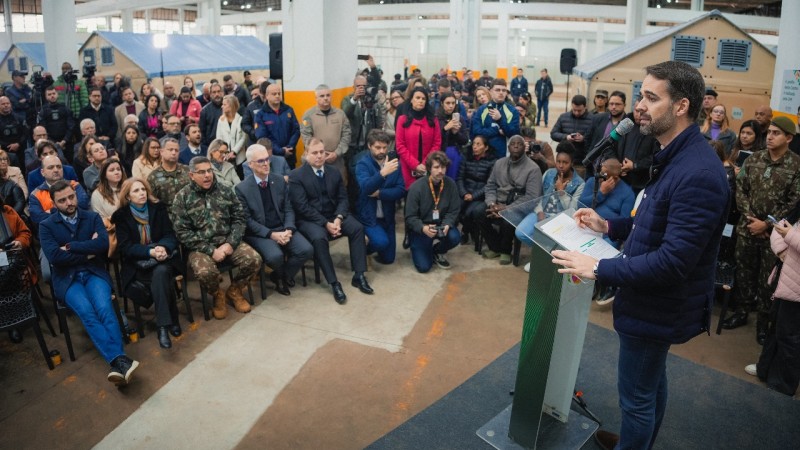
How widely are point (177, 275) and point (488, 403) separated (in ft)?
8.06

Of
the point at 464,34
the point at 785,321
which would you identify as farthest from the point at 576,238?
the point at 464,34

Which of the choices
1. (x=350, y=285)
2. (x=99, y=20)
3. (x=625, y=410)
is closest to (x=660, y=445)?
(x=625, y=410)

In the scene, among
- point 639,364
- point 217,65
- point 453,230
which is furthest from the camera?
point 217,65

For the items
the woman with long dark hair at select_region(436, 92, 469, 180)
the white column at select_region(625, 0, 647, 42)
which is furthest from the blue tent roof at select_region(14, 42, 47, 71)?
the white column at select_region(625, 0, 647, 42)

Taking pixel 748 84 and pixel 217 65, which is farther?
pixel 217 65

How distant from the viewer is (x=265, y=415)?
3238 millimetres

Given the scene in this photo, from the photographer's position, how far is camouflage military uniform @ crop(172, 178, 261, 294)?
13.9ft

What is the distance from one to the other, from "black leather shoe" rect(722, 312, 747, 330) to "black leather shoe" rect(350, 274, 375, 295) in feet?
8.87

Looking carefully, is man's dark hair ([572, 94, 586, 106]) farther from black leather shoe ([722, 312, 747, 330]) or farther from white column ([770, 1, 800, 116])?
black leather shoe ([722, 312, 747, 330])

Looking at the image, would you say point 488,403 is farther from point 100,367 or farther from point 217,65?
point 217,65

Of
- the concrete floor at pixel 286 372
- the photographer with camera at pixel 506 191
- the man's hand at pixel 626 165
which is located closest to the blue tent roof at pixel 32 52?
the concrete floor at pixel 286 372

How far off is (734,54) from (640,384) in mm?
6370

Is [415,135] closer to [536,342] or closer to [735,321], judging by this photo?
[735,321]

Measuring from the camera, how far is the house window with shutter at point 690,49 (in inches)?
285
